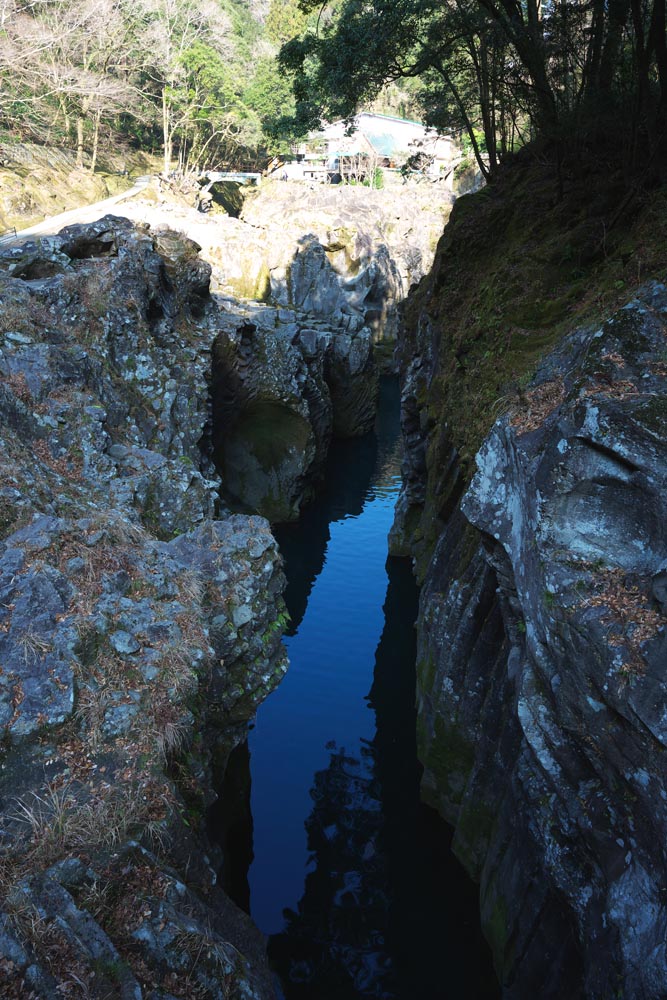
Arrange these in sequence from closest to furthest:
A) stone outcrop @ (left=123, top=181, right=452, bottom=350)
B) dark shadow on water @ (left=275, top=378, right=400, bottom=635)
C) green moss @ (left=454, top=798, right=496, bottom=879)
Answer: green moss @ (left=454, top=798, right=496, bottom=879), dark shadow on water @ (left=275, top=378, right=400, bottom=635), stone outcrop @ (left=123, top=181, right=452, bottom=350)

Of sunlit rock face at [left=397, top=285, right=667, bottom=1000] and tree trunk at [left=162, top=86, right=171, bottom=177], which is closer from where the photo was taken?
sunlit rock face at [left=397, top=285, right=667, bottom=1000]

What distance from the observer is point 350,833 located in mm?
13602

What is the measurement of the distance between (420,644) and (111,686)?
27.5 feet

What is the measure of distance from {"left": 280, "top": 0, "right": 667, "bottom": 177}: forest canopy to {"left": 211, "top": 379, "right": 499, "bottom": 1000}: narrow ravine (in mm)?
13508

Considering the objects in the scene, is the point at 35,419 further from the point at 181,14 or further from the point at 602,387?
the point at 181,14

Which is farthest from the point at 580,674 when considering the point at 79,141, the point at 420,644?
the point at 79,141

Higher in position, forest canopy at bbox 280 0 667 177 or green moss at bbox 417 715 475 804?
forest canopy at bbox 280 0 667 177

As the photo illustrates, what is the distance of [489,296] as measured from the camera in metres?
16.0

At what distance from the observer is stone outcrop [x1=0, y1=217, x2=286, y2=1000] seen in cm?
658

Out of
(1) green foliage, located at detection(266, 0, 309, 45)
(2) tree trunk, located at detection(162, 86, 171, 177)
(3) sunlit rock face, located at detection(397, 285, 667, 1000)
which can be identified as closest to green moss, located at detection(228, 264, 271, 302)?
(2) tree trunk, located at detection(162, 86, 171, 177)

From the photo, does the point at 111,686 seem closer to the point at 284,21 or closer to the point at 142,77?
the point at 142,77

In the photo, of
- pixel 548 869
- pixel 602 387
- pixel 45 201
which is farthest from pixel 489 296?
pixel 45 201

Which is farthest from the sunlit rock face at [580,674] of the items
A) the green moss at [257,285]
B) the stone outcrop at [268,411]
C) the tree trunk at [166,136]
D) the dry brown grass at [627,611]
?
the tree trunk at [166,136]

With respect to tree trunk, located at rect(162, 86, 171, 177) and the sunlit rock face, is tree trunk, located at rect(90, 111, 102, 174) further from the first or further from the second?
the sunlit rock face
